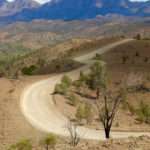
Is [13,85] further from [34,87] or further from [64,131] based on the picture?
[64,131]

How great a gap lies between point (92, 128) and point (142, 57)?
51215 millimetres

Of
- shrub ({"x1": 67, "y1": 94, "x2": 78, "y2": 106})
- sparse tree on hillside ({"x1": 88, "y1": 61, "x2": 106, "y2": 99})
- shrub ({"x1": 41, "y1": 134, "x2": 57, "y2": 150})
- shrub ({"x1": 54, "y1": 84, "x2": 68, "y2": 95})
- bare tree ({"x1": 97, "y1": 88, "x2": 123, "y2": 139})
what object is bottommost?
shrub ({"x1": 41, "y1": 134, "x2": 57, "y2": 150})

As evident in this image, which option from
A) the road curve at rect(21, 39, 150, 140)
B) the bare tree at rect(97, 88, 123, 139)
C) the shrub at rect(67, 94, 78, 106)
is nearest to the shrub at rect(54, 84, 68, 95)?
the road curve at rect(21, 39, 150, 140)

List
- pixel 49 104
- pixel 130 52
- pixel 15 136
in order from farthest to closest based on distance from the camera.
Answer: pixel 130 52
pixel 49 104
pixel 15 136

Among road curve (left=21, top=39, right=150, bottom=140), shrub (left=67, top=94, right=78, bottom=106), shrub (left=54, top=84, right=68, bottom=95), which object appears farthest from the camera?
shrub (left=54, top=84, right=68, bottom=95)

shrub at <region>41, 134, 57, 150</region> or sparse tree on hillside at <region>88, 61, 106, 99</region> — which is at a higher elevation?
sparse tree on hillside at <region>88, 61, 106, 99</region>

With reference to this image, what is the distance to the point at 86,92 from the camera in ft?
199

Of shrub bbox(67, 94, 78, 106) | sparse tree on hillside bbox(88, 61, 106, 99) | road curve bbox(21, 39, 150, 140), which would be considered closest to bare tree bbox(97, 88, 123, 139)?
road curve bbox(21, 39, 150, 140)

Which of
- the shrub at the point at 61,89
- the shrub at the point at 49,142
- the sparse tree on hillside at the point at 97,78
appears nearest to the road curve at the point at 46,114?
the shrub at the point at 61,89

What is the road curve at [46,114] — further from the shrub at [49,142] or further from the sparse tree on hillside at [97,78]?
the shrub at [49,142]

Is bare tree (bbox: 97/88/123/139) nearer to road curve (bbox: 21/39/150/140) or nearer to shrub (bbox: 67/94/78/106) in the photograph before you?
road curve (bbox: 21/39/150/140)

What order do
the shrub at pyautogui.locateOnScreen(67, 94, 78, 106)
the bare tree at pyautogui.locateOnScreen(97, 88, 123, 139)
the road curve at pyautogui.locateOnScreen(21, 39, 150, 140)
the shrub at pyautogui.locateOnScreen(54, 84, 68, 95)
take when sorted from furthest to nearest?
the shrub at pyautogui.locateOnScreen(54, 84, 68, 95), the shrub at pyautogui.locateOnScreen(67, 94, 78, 106), the road curve at pyautogui.locateOnScreen(21, 39, 150, 140), the bare tree at pyautogui.locateOnScreen(97, 88, 123, 139)

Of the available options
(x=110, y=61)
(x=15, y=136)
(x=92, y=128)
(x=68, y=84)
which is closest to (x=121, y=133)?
(x=92, y=128)

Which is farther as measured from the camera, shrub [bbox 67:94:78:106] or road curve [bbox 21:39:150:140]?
shrub [bbox 67:94:78:106]
